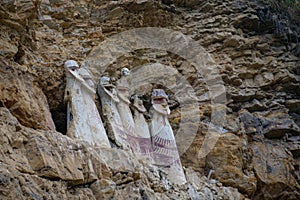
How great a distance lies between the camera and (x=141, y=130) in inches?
315

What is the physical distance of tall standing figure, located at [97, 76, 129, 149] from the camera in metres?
7.21

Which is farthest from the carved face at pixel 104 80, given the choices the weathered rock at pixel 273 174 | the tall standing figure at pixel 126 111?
the weathered rock at pixel 273 174

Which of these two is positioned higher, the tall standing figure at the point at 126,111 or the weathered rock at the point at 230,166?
the tall standing figure at the point at 126,111

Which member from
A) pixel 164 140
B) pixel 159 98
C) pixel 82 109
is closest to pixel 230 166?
pixel 164 140

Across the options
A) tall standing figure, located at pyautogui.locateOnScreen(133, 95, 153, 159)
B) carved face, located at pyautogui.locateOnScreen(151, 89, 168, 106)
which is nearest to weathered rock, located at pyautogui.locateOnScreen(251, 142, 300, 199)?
carved face, located at pyautogui.locateOnScreen(151, 89, 168, 106)

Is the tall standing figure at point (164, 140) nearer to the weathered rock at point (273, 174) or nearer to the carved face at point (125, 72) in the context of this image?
the carved face at point (125, 72)

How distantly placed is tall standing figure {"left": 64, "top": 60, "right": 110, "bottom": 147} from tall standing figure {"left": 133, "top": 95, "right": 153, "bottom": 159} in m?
0.84

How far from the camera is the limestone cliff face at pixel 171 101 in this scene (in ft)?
17.3

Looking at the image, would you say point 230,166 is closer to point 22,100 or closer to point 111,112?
point 111,112

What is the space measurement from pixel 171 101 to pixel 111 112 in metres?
1.95

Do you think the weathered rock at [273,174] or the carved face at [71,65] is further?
the weathered rock at [273,174]

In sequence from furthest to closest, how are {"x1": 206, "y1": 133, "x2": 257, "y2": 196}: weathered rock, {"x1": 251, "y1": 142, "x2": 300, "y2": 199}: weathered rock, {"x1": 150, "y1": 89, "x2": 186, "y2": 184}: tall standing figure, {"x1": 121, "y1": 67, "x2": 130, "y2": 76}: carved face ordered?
{"x1": 251, "y1": 142, "x2": 300, "y2": 199}: weathered rock
{"x1": 121, "y1": 67, "x2": 130, "y2": 76}: carved face
{"x1": 206, "y1": 133, "x2": 257, "y2": 196}: weathered rock
{"x1": 150, "y1": 89, "x2": 186, "y2": 184}: tall standing figure

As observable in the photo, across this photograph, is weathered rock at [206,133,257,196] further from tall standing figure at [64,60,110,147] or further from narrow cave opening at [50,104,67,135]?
narrow cave opening at [50,104,67,135]

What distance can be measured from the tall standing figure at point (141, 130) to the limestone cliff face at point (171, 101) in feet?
Answer: 1.98
